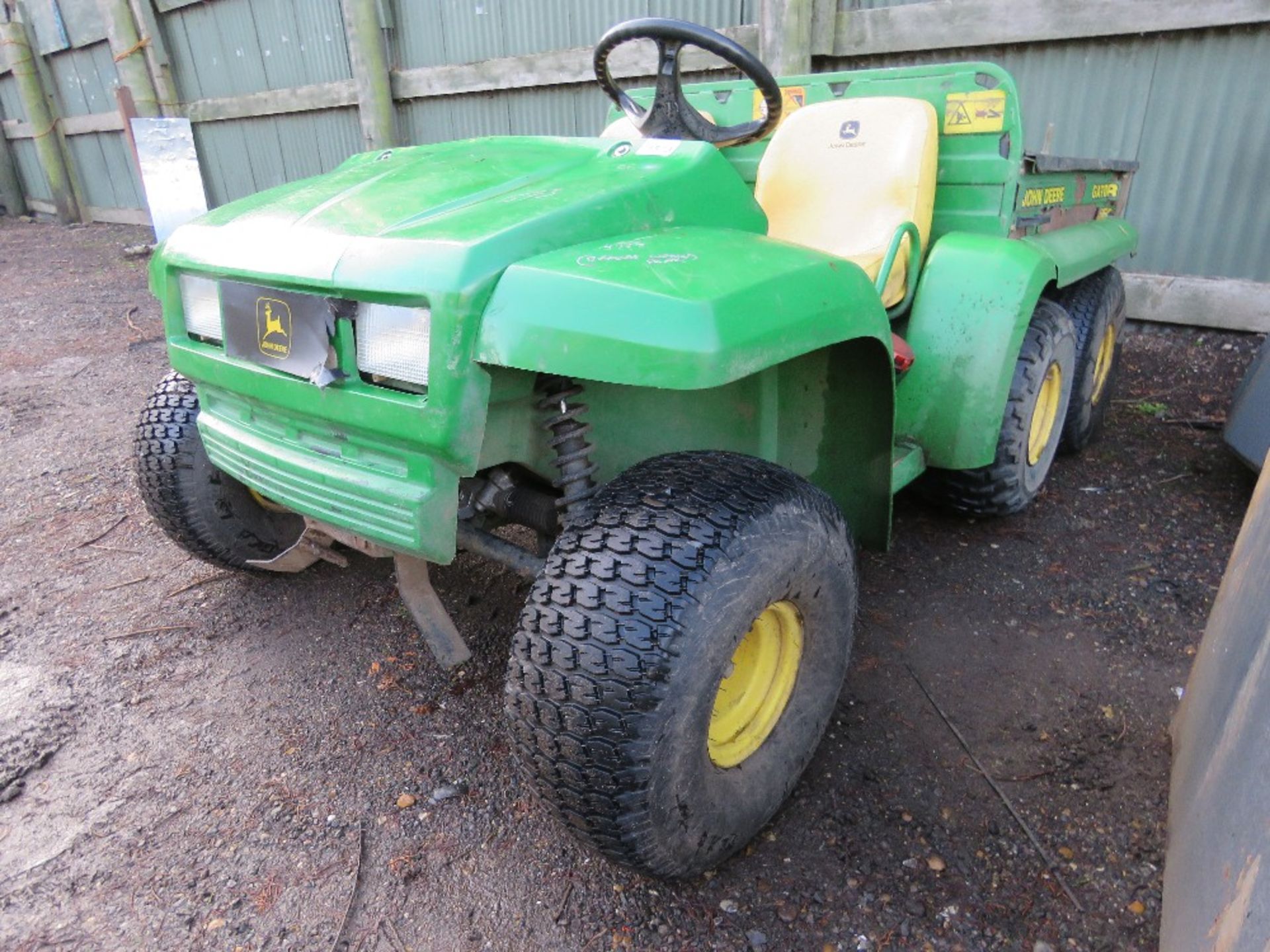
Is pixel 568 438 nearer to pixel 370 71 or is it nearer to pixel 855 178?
pixel 855 178

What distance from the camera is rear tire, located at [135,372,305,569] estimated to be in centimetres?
226

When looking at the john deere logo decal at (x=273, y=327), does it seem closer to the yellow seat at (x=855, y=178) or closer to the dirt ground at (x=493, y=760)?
the dirt ground at (x=493, y=760)

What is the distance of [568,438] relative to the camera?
1.61 metres

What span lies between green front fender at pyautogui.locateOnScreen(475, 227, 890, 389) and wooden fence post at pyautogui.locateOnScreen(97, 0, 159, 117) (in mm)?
10681

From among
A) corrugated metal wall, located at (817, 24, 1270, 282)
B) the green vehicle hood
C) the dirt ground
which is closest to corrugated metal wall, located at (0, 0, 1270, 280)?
corrugated metal wall, located at (817, 24, 1270, 282)

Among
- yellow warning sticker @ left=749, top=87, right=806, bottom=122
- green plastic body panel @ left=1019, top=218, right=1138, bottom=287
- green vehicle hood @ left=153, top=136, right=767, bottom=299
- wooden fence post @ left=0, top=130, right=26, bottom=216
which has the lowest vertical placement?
wooden fence post @ left=0, top=130, right=26, bottom=216

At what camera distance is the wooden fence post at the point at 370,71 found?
24.1 feet

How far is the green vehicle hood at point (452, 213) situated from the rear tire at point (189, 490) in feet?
1.69

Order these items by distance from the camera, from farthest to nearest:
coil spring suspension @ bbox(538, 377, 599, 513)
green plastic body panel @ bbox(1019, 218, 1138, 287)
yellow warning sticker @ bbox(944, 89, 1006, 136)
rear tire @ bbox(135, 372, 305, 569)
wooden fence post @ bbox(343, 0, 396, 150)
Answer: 1. wooden fence post @ bbox(343, 0, 396, 150)
2. green plastic body panel @ bbox(1019, 218, 1138, 287)
3. yellow warning sticker @ bbox(944, 89, 1006, 136)
4. rear tire @ bbox(135, 372, 305, 569)
5. coil spring suspension @ bbox(538, 377, 599, 513)

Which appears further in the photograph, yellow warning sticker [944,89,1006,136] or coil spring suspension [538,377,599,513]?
yellow warning sticker [944,89,1006,136]

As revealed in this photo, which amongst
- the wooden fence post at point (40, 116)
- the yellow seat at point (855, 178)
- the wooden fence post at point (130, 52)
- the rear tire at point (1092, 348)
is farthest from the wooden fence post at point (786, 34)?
the wooden fence post at point (40, 116)

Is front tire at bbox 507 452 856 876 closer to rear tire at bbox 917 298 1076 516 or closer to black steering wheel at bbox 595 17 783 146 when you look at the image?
black steering wheel at bbox 595 17 783 146

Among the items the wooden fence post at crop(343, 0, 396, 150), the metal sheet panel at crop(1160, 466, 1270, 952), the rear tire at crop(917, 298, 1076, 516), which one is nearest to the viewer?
the metal sheet panel at crop(1160, 466, 1270, 952)

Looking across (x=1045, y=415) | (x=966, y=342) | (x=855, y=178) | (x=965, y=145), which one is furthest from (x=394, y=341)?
(x=1045, y=415)
